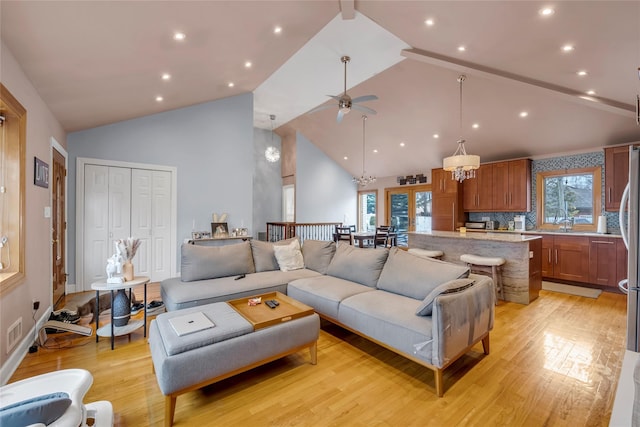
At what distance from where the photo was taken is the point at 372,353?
273 centimetres

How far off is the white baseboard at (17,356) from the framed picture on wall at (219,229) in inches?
121

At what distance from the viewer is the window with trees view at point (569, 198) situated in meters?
5.39

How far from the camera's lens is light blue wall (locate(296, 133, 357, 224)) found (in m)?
8.73

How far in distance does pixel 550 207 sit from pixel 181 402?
7.18 m

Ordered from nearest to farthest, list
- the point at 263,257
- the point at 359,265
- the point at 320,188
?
the point at 359,265 < the point at 263,257 < the point at 320,188

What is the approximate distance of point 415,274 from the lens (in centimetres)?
289

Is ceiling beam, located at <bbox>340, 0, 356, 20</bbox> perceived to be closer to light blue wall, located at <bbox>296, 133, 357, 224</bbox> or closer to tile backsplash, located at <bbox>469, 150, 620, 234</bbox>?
tile backsplash, located at <bbox>469, 150, 620, 234</bbox>

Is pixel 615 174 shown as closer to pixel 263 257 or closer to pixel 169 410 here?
pixel 263 257

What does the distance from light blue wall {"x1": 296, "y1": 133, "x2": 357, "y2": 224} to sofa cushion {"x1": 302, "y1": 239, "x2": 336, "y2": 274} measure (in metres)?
4.47

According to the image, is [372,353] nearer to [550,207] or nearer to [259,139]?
[550,207]

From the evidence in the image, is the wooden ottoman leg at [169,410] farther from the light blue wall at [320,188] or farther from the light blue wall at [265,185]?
the light blue wall at [265,185]

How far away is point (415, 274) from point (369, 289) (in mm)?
566

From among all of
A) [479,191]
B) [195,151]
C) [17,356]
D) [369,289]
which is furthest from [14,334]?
[479,191]

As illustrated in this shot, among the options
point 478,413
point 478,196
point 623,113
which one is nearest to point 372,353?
point 478,413
